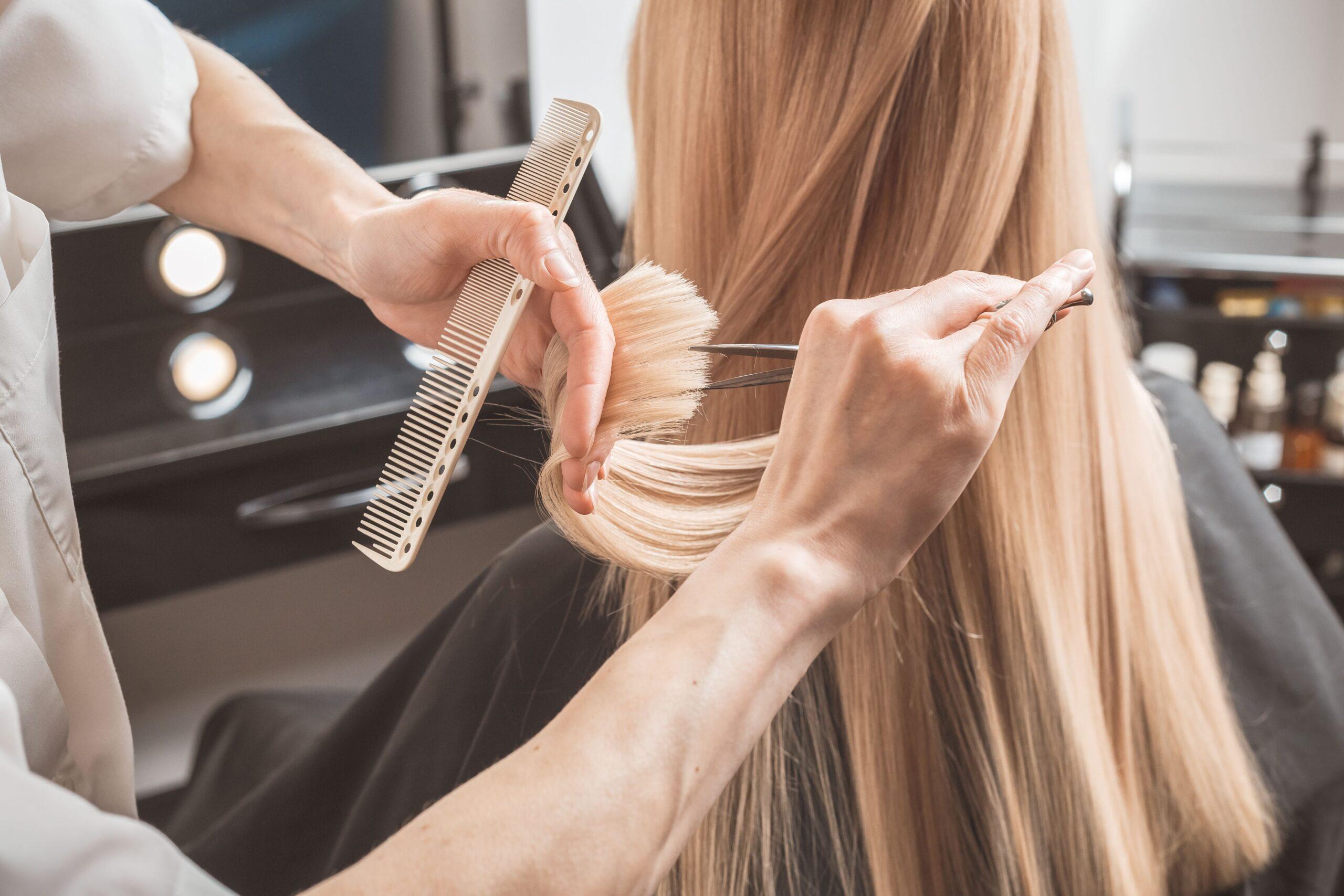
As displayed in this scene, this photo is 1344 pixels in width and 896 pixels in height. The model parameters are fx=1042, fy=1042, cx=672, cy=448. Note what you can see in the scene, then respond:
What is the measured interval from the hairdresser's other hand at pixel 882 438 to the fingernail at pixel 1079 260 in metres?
0.08

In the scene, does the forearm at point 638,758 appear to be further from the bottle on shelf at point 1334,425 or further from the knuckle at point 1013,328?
the bottle on shelf at point 1334,425

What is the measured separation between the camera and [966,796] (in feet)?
2.67

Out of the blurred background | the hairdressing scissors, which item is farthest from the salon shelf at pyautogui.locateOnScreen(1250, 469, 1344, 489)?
the hairdressing scissors

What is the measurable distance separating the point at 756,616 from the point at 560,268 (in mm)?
265

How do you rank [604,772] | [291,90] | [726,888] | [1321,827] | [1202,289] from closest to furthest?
1. [604,772]
2. [726,888]
3. [1321,827]
4. [291,90]
5. [1202,289]

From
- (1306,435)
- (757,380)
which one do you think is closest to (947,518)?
(757,380)

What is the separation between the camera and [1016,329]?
50cm

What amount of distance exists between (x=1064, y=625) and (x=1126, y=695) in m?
0.10

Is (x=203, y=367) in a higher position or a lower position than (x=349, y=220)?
lower

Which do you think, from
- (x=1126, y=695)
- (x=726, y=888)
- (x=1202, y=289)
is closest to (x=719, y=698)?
(x=726, y=888)

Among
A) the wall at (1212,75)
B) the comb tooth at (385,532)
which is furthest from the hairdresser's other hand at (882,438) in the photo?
the wall at (1212,75)

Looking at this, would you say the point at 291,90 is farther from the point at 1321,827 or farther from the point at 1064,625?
the point at 1321,827

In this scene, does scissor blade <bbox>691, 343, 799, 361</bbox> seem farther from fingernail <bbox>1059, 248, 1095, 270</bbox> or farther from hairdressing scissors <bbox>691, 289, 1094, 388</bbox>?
fingernail <bbox>1059, 248, 1095, 270</bbox>

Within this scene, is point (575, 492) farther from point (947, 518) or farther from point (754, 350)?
point (947, 518)
